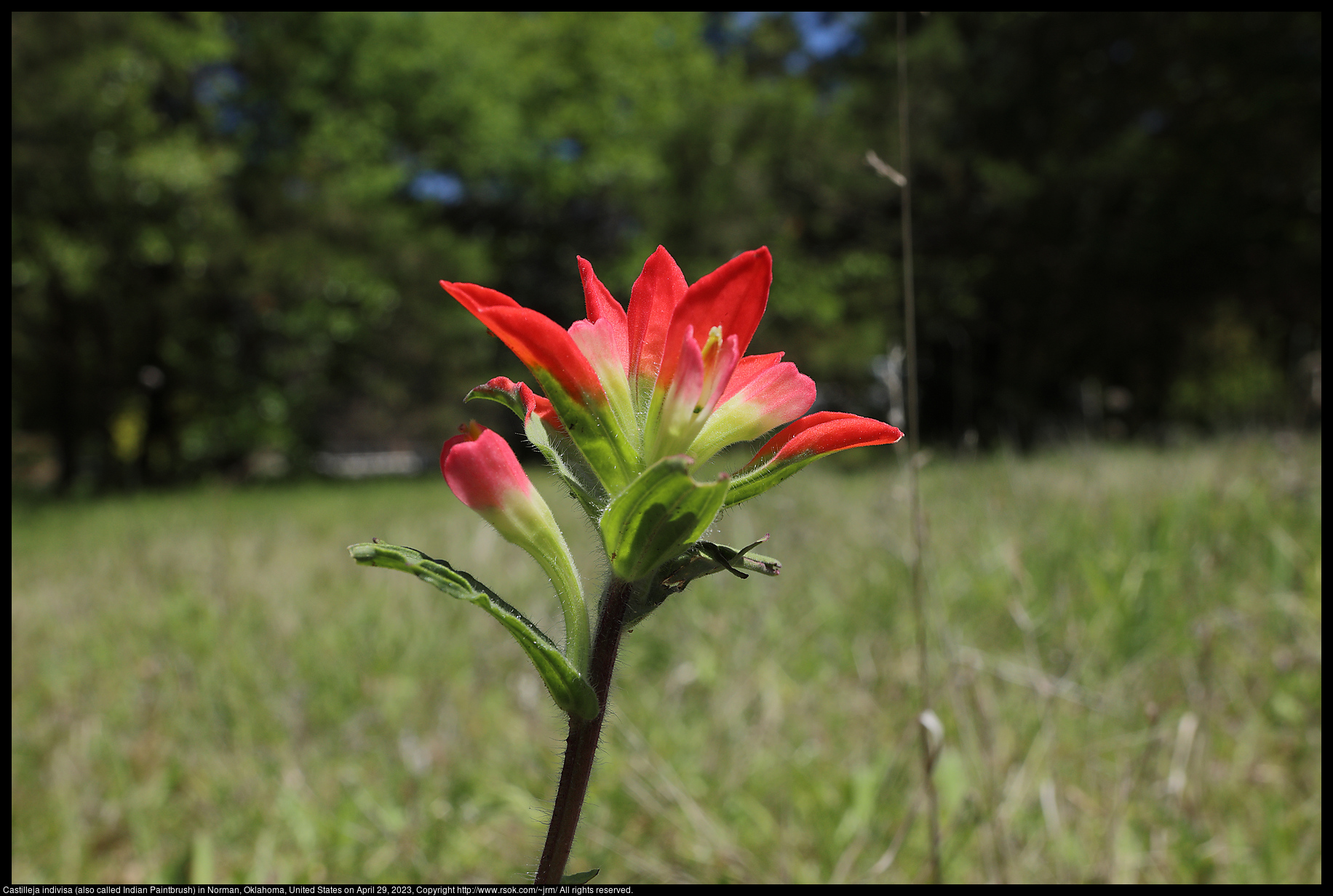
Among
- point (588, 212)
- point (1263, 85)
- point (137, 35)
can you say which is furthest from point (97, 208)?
point (1263, 85)

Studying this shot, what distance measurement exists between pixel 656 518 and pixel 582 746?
0.14 m

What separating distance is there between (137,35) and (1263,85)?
1606 centimetres

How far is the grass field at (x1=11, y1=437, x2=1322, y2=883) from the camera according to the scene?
1.48m

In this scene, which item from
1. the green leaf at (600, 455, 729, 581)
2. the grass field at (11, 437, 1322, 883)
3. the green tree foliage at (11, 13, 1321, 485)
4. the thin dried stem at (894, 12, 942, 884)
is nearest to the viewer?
the green leaf at (600, 455, 729, 581)

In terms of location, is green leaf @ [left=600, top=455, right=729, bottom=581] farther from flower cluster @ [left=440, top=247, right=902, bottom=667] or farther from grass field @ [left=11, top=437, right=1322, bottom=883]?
grass field @ [left=11, top=437, right=1322, bottom=883]

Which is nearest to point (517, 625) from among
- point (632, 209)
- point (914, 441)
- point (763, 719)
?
point (914, 441)

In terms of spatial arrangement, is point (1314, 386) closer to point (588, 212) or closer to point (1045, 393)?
point (1045, 393)

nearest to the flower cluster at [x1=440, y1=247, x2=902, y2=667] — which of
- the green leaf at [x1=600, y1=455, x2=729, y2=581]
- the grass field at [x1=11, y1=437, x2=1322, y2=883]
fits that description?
the green leaf at [x1=600, y1=455, x2=729, y2=581]

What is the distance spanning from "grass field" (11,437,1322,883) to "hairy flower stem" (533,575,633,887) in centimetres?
9

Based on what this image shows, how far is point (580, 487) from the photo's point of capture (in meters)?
0.47

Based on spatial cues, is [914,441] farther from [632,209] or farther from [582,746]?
[632,209]

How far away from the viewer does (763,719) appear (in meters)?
1.97

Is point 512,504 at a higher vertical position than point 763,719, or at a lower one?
higher

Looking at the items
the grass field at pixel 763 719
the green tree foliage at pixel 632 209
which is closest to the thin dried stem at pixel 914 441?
the grass field at pixel 763 719
